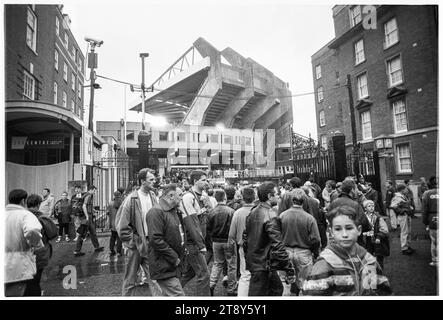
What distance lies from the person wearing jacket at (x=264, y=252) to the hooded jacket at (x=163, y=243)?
2.80 feet

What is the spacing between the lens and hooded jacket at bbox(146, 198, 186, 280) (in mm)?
2916

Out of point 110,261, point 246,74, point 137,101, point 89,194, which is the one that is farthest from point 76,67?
point 137,101

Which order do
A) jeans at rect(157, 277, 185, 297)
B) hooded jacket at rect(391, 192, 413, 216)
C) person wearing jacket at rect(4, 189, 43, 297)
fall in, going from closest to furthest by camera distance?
person wearing jacket at rect(4, 189, 43, 297), jeans at rect(157, 277, 185, 297), hooded jacket at rect(391, 192, 413, 216)

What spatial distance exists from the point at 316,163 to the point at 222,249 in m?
8.70

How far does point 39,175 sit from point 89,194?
10.8 ft

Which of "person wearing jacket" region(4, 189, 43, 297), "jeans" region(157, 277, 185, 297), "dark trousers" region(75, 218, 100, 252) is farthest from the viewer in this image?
"dark trousers" region(75, 218, 100, 252)

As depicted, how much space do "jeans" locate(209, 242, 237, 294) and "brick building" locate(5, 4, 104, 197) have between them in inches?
153

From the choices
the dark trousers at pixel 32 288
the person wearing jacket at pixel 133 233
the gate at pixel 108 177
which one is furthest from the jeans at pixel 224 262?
the gate at pixel 108 177

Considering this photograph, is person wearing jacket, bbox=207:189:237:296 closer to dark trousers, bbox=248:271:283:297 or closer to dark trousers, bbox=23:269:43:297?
dark trousers, bbox=248:271:283:297

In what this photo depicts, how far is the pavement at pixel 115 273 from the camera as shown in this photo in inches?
160

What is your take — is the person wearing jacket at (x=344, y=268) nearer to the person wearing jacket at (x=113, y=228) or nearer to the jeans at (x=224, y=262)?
the jeans at (x=224, y=262)

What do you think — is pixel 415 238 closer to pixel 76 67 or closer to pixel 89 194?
pixel 89 194

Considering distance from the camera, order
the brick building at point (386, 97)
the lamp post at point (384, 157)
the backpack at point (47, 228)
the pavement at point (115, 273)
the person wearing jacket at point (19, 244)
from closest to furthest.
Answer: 1. the person wearing jacket at point (19, 244)
2. the backpack at point (47, 228)
3. the pavement at point (115, 273)
4. the brick building at point (386, 97)
5. the lamp post at point (384, 157)

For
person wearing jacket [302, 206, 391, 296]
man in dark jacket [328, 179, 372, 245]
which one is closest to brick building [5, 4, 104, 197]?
person wearing jacket [302, 206, 391, 296]
